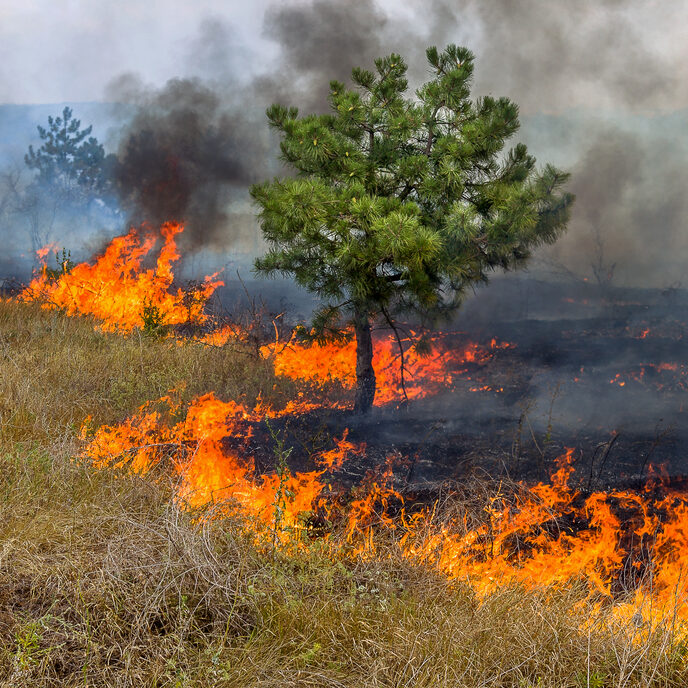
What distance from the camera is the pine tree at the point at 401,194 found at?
6.47m

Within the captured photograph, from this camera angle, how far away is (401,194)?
287 inches

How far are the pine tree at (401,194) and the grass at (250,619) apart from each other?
3.31 metres

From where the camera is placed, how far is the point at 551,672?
2.99 m

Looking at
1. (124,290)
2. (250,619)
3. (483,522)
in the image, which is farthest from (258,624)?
(124,290)

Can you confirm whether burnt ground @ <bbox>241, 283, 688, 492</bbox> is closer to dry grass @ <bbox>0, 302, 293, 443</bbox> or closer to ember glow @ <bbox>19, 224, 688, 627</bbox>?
ember glow @ <bbox>19, 224, 688, 627</bbox>

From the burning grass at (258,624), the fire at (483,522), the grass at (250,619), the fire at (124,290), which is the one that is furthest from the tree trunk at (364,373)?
the fire at (124,290)

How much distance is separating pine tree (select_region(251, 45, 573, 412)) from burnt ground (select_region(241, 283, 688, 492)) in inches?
57.5

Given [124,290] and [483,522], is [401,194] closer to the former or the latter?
[483,522]

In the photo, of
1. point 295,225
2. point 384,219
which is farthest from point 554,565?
point 295,225

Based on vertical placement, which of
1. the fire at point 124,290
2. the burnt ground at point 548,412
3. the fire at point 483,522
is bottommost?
the fire at point 483,522

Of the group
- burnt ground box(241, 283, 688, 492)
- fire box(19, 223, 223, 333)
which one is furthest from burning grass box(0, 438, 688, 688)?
fire box(19, 223, 223, 333)

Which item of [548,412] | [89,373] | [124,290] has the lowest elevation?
[548,412]

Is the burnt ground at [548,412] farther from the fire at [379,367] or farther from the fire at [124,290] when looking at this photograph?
the fire at [124,290]

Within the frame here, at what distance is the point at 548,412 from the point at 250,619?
591 centimetres
